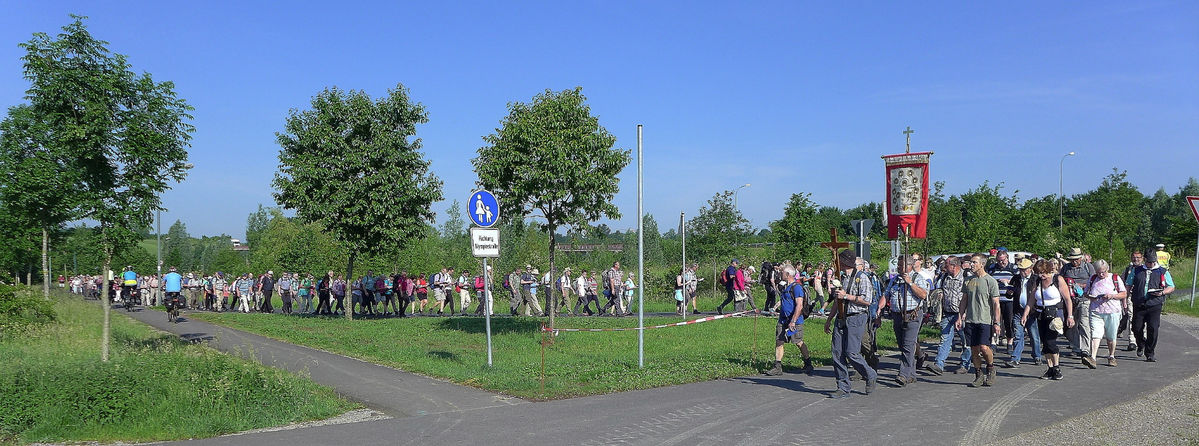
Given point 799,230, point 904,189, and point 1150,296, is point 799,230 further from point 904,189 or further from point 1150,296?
point 1150,296

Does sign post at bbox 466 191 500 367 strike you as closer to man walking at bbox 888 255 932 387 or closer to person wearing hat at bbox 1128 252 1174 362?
man walking at bbox 888 255 932 387

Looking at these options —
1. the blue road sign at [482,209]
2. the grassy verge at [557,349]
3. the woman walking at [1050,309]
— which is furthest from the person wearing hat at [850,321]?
the blue road sign at [482,209]

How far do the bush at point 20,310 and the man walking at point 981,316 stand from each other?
1546 centimetres

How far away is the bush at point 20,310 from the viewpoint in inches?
578

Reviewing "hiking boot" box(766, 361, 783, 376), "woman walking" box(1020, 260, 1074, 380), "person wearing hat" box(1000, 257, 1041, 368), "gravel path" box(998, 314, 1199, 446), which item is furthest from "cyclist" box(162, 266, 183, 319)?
"gravel path" box(998, 314, 1199, 446)

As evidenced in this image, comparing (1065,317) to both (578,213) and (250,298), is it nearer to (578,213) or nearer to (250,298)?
(578,213)

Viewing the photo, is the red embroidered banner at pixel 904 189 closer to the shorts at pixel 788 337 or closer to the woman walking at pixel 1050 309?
the woman walking at pixel 1050 309

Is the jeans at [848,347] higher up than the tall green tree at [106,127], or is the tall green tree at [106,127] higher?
the tall green tree at [106,127]

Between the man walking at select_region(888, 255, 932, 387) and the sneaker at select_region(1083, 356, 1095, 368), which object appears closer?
the man walking at select_region(888, 255, 932, 387)

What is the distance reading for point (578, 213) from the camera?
16.1 metres

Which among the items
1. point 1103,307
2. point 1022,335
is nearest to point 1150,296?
point 1103,307

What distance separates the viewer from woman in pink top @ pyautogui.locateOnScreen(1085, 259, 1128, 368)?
11.8m

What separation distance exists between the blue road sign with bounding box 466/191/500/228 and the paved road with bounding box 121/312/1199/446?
241cm

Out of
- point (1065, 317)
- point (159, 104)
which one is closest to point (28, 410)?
point (159, 104)
